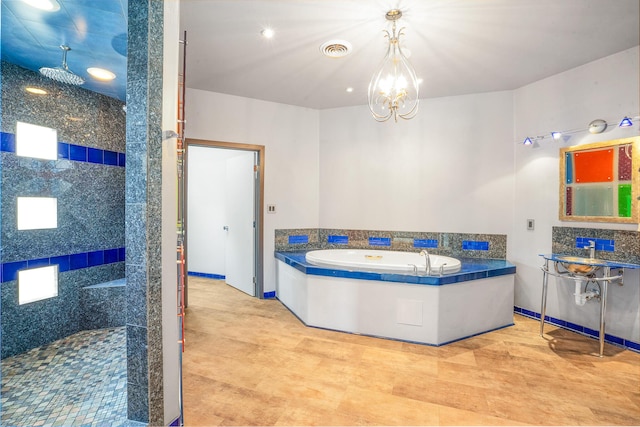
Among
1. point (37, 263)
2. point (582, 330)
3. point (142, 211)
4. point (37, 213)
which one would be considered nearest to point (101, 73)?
point (37, 213)

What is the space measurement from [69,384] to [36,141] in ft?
5.35

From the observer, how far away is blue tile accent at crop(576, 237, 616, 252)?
2.77 m

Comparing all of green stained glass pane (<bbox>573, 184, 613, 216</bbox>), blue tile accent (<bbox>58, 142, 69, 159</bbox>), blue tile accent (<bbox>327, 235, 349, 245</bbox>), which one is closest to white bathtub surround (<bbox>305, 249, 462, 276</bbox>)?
blue tile accent (<bbox>327, 235, 349, 245</bbox>)

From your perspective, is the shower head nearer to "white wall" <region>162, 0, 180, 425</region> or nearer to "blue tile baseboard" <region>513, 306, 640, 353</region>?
"white wall" <region>162, 0, 180, 425</region>

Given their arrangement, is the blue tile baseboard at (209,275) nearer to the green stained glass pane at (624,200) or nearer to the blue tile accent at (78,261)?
the blue tile accent at (78,261)

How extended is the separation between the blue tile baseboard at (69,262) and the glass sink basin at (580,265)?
155 inches

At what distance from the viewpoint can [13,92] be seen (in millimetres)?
2043

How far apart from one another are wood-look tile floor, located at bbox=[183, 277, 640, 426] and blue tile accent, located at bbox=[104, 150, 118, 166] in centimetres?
167

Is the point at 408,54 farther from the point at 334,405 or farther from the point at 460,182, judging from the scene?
the point at 334,405

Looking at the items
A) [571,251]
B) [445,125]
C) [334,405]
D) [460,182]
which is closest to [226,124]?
[445,125]

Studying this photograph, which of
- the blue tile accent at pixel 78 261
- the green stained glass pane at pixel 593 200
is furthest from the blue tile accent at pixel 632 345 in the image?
the blue tile accent at pixel 78 261

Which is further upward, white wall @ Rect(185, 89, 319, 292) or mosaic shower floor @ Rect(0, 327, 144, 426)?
white wall @ Rect(185, 89, 319, 292)

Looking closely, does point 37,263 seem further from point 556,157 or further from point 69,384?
point 556,157

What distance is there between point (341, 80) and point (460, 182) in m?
1.86
